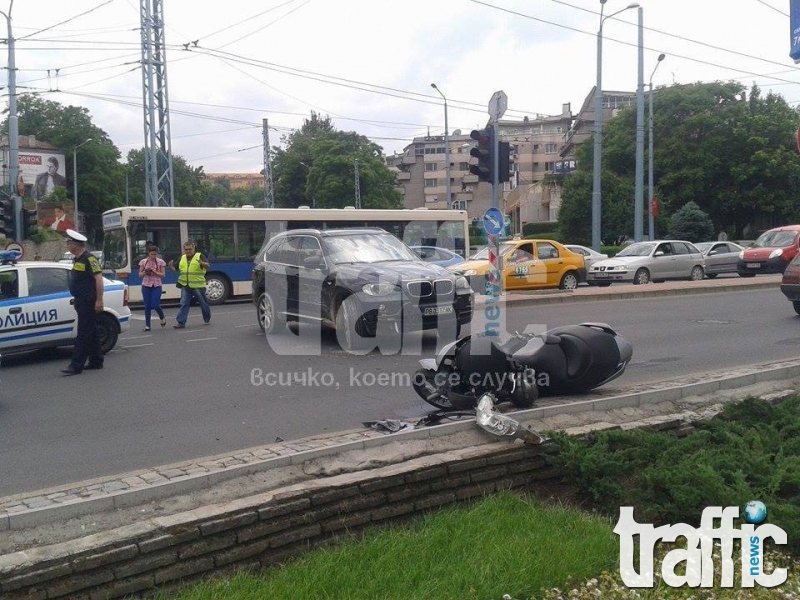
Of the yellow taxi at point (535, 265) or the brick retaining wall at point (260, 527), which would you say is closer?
the brick retaining wall at point (260, 527)

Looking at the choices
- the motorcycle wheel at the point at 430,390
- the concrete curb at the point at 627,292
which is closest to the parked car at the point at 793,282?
the concrete curb at the point at 627,292

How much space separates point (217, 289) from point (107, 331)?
10.2 metres

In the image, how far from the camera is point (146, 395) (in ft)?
30.6

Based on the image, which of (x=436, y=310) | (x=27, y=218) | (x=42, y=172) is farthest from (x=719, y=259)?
(x=42, y=172)

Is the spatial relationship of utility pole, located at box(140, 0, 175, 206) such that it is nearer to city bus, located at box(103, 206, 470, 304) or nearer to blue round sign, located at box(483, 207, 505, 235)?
city bus, located at box(103, 206, 470, 304)

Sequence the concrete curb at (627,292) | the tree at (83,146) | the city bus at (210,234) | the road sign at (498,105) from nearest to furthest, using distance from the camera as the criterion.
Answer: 1. the road sign at (498,105)
2. the concrete curb at (627,292)
3. the city bus at (210,234)
4. the tree at (83,146)

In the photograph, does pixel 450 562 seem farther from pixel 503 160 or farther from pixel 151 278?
pixel 151 278

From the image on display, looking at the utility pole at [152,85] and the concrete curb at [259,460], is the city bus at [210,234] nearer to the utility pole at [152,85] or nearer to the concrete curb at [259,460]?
the utility pole at [152,85]

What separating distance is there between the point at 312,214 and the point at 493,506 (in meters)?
19.5

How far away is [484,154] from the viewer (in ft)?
45.7

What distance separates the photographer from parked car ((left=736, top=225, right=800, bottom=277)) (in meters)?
27.5

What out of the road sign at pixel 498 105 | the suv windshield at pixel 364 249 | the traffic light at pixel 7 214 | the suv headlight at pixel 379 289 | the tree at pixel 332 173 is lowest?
the suv headlight at pixel 379 289

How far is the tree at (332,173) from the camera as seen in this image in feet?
198

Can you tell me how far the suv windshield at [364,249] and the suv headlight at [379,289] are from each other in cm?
99
